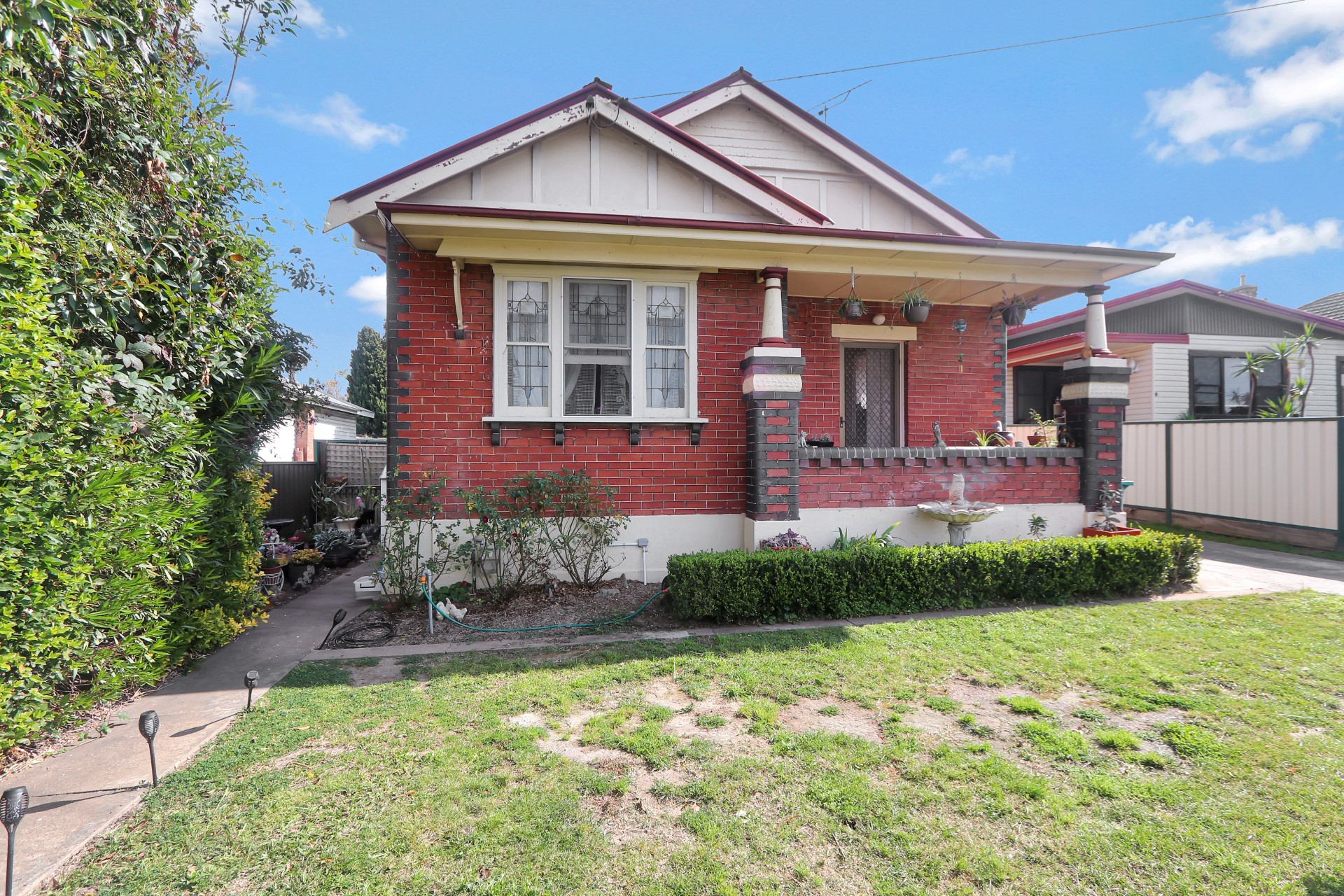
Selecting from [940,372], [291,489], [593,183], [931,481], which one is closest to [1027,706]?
[931,481]

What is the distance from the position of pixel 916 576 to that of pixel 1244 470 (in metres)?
7.93

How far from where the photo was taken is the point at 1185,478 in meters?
10.3

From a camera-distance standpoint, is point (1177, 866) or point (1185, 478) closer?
point (1177, 866)

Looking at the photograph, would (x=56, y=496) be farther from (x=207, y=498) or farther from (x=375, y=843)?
(x=375, y=843)

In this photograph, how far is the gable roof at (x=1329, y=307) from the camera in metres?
16.7

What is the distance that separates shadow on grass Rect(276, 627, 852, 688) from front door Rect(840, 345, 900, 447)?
450 cm

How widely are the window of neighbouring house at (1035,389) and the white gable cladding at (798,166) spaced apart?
626cm

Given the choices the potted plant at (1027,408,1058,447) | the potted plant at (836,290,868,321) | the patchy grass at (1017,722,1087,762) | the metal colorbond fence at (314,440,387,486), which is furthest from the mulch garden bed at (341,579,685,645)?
the potted plant at (1027,408,1058,447)

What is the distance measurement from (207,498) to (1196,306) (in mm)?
19134

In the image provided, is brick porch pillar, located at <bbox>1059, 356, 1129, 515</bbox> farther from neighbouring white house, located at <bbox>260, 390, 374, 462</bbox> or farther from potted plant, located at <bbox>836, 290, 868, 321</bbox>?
neighbouring white house, located at <bbox>260, 390, 374, 462</bbox>

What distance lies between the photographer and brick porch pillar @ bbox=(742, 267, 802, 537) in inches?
252

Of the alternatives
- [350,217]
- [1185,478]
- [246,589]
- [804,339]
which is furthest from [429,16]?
[1185,478]

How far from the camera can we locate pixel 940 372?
880cm

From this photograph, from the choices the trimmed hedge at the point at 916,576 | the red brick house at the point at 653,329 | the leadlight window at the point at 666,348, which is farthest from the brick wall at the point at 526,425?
the trimmed hedge at the point at 916,576
